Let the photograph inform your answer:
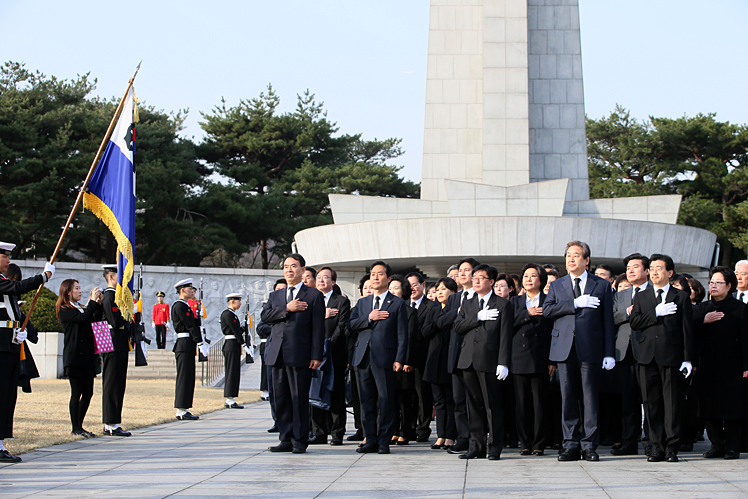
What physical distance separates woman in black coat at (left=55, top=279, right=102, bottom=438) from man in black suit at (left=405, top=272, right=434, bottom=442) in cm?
332

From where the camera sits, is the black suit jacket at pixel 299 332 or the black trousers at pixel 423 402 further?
the black trousers at pixel 423 402

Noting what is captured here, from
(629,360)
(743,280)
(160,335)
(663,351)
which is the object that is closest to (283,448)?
(629,360)

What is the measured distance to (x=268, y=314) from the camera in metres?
6.78

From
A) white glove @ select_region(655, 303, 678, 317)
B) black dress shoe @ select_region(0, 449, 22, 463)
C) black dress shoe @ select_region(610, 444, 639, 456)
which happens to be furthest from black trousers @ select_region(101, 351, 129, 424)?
white glove @ select_region(655, 303, 678, 317)

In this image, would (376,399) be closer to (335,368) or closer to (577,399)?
(335,368)

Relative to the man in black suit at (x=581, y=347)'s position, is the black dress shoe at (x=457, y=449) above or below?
below

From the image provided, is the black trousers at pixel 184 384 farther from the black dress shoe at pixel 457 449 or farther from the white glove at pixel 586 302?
the white glove at pixel 586 302

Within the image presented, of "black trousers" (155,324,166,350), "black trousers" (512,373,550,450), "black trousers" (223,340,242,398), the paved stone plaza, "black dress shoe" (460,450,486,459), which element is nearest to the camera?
the paved stone plaza

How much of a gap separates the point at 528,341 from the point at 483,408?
0.71 meters

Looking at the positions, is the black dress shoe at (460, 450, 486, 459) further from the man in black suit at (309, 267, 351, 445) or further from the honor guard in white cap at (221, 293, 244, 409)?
the honor guard in white cap at (221, 293, 244, 409)

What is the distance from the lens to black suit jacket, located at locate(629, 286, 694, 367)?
6.07 metres

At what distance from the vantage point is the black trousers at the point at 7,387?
241 inches

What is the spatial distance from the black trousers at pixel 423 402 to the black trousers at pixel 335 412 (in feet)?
2.66

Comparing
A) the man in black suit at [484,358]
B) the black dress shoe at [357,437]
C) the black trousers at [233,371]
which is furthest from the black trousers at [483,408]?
the black trousers at [233,371]
